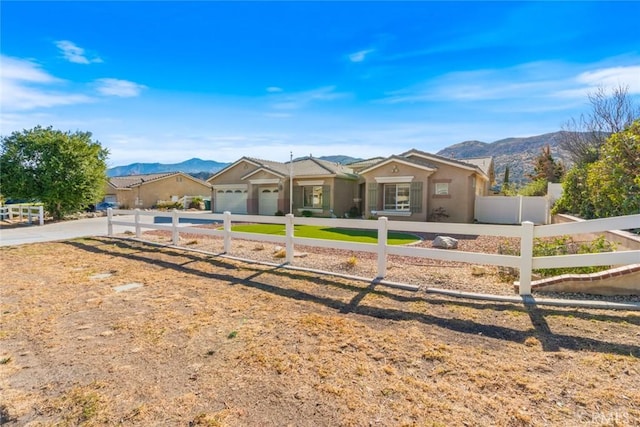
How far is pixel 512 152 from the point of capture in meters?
64.9

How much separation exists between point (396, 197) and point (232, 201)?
1363cm

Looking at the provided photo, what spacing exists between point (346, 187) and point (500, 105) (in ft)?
32.9

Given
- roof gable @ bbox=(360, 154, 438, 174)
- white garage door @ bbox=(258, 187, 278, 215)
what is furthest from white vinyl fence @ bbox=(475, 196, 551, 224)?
white garage door @ bbox=(258, 187, 278, 215)

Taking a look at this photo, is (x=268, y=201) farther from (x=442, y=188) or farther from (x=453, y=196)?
(x=453, y=196)

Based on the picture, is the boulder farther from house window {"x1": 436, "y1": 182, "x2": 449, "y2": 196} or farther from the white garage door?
the white garage door

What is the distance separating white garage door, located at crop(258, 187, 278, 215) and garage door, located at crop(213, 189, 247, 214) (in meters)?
1.74

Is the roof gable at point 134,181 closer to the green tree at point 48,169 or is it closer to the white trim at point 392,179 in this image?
the green tree at point 48,169

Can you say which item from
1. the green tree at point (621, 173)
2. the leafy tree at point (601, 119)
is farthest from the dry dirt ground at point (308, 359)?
the leafy tree at point (601, 119)

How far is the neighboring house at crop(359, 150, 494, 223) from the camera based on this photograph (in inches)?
696

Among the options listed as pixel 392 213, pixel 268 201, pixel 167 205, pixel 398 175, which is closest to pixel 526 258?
pixel 392 213

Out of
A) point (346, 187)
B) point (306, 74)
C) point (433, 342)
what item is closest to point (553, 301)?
point (433, 342)

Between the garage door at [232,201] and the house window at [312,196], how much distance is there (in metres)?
5.26

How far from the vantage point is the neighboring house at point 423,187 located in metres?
17.7

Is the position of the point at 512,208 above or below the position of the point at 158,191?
below
